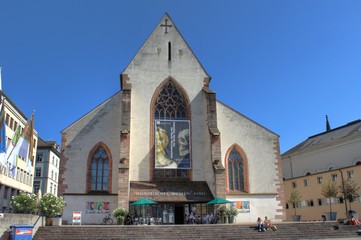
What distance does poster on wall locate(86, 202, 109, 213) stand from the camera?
30.9 meters

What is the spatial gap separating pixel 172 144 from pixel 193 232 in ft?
34.7

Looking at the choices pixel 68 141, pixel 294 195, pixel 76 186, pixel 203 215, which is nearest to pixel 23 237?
pixel 76 186

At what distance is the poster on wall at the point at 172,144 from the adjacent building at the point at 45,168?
41.6m

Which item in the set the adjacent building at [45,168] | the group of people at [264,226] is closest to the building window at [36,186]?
the adjacent building at [45,168]

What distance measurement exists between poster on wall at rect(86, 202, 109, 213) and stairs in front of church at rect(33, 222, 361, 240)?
615cm

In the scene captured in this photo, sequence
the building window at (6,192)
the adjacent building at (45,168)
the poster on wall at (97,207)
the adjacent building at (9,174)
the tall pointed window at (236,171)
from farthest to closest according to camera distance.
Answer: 1. the adjacent building at (45,168)
2. the building window at (6,192)
3. the adjacent building at (9,174)
4. the tall pointed window at (236,171)
5. the poster on wall at (97,207)

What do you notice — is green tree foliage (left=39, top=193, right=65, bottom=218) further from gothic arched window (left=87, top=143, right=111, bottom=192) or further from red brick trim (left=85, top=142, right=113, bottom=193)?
gothic arched window (left=87, top=143, right=111, bottom=192)

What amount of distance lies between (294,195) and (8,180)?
3875 centimetres

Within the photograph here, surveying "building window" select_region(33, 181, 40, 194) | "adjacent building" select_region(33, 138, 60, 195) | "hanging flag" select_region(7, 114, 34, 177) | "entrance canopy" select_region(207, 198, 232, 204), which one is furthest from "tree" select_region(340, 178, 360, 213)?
"building window" select_region(33, 181, 40, 194)

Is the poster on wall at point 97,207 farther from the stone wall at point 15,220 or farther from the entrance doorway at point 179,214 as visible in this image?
the stone wall at point 15,220

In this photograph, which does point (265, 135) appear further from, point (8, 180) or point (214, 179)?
point (8, 180)

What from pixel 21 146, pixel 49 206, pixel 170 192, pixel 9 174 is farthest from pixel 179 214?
pixel 9 174

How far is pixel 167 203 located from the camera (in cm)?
3109

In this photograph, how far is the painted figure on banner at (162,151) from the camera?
32.4 m
